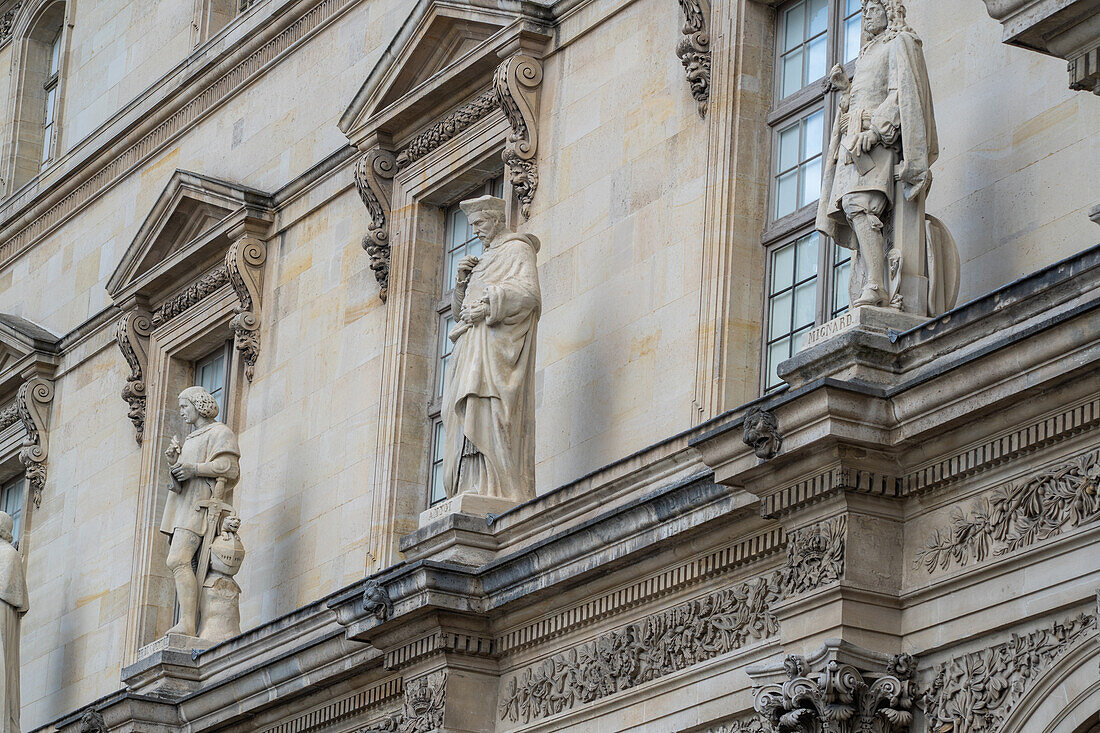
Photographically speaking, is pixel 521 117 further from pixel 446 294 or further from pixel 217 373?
pixel 217 373

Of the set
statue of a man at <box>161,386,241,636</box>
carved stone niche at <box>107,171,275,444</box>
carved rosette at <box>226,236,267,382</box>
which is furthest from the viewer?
carved stone niche at <box>107,171,275,444</box>

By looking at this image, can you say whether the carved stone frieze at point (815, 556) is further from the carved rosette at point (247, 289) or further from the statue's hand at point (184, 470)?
the carved rosette at point (247, 289)

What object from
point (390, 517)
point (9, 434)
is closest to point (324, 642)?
point (390, 517)

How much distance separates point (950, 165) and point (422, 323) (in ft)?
21.9

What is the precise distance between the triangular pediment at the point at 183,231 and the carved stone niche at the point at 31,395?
6.44 ft

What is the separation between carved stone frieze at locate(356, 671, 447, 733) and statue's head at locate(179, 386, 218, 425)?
4814mm

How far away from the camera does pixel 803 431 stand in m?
13.2

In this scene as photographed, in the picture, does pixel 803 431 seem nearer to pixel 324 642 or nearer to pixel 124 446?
pixel 324 642

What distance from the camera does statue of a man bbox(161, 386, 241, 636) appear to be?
67.7 ft

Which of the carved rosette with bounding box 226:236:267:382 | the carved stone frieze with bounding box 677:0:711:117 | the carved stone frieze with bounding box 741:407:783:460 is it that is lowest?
the carved stone frieze with bounding box 741:407:783:460

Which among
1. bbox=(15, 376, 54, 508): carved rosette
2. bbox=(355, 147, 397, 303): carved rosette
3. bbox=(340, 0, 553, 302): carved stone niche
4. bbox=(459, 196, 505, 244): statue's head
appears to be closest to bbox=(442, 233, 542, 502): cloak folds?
bbox=(459, 196, 505, 244): statue's head

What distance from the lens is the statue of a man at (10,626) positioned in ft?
73.5

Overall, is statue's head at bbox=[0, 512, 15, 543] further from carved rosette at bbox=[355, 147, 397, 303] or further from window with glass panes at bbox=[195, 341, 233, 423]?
carved rosette at bbox=[355, 147, 397, 303]

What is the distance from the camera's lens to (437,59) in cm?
2075
